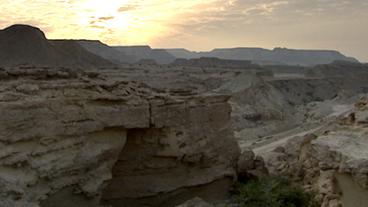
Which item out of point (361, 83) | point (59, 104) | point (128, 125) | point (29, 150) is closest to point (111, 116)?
point (128, 125)

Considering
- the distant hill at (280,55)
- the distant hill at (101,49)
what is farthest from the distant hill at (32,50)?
the distant hill at (280,55)

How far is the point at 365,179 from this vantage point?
764 cm

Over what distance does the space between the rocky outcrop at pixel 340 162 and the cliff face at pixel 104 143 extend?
272 centimetres

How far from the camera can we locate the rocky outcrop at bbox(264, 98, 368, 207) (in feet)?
26.0

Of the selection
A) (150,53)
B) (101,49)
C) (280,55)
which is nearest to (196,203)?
(101,49)

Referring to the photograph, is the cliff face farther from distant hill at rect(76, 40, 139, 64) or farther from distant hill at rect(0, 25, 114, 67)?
distant hill at rect(76, 40, 139, 64)

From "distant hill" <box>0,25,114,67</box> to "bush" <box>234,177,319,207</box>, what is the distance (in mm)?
39382

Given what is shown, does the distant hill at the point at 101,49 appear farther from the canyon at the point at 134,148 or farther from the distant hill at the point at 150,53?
the canyon at the point at 134,148

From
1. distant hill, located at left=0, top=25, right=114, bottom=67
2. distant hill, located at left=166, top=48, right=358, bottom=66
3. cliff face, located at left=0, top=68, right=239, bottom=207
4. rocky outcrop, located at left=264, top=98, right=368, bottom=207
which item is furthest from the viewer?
distant hill, located at left=166, top=48, right=358, bottom=66

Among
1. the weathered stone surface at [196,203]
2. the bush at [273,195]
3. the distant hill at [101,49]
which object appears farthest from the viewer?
the distant hill at [101,49]

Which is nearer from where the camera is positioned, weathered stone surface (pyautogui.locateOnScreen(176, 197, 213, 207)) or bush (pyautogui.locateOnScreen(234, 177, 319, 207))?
bush (pyautogui.locateOnScreen(234, 177, 319, 207))

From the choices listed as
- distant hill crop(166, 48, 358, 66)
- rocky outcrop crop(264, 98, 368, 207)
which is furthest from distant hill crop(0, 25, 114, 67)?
distant hill crop(166, 48, 358, 66)

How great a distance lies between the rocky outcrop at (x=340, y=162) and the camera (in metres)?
7.92

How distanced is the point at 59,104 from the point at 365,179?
19.2 feet
